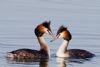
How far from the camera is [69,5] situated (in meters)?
31.6

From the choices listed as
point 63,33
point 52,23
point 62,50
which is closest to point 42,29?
point 63,33

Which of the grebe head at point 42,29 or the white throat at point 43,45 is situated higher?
the grebe head at point 42,29

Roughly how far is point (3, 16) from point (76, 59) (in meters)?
7.79

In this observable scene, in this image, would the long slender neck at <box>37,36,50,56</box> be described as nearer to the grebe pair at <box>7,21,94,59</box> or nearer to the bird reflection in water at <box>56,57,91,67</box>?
the grebe pair at <box>7,21,94,59</box>

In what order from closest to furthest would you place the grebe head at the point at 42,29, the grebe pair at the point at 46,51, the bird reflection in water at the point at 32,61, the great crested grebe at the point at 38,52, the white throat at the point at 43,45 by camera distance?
the bird reflection in water at the point at 32,61
the great crested grebe at the point at 38,52
the grebe pair at the point at 46,51
the white throat at the point at 43,45
the grebe head at the point at 42,29

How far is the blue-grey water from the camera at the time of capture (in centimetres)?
2057

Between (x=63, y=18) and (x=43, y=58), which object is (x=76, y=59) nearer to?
(x=43, y=58)

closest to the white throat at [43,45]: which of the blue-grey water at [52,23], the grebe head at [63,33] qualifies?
the blue-grey water at [52,23]

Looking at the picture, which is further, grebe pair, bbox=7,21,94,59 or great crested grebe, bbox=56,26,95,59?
great crested grebe, bbox=56,26,95,59

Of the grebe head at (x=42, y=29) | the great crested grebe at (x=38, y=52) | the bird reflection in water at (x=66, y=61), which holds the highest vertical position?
the grebe head at (x=42, y=29)

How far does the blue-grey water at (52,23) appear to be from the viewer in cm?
2057

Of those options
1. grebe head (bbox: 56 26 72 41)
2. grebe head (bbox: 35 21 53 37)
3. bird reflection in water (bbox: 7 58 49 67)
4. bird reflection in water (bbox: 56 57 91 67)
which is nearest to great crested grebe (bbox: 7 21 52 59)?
grebe head (bbox: 35 21 53 37)

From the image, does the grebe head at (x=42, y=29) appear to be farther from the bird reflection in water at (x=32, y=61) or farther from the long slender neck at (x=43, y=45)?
the bird reflection in water at (x=32, y=61)

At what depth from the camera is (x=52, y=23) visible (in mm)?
26656
